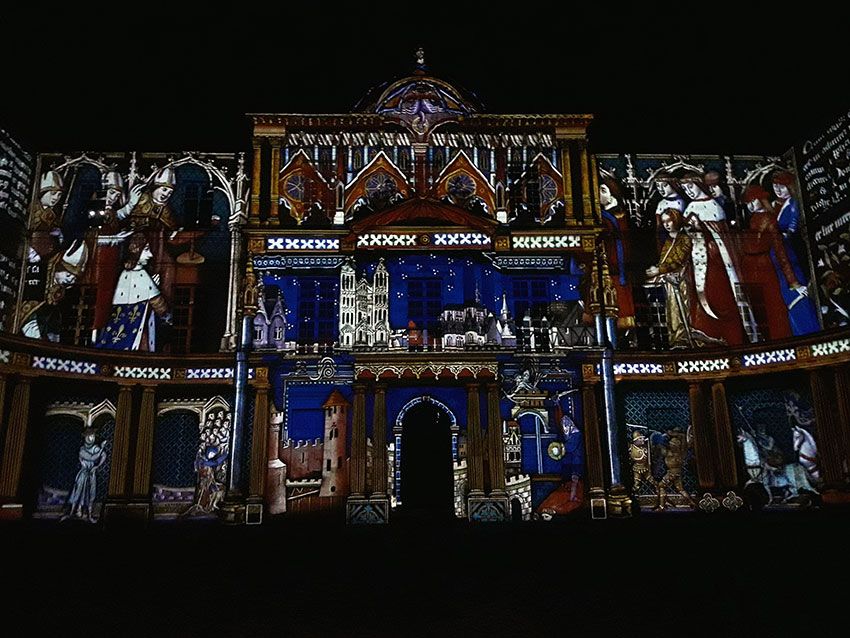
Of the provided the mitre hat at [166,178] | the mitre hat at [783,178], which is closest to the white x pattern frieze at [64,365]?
the mitre hat at [166,178]

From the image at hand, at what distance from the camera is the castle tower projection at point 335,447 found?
69.4 feet

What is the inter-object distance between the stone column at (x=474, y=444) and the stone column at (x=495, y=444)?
28cm

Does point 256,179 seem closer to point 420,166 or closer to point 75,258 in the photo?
point 420,166

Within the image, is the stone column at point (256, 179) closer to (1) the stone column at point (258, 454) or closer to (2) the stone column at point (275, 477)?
(1) the stone column at point (258, 454)

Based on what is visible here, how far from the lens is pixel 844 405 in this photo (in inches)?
795

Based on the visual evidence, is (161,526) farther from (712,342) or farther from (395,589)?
(712,342)

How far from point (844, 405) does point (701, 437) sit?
404 centimetres

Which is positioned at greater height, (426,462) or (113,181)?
(113,181)

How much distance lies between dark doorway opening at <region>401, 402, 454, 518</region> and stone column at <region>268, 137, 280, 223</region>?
8.03 meters

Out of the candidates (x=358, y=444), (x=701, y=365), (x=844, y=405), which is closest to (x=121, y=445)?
(x=358, y=444)

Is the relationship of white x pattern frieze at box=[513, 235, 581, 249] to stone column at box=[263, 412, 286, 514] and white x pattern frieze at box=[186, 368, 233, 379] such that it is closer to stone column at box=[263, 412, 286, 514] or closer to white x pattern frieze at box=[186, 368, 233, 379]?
stone column at box=[263, 412, 286, 514]

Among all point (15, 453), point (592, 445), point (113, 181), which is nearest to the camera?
point (15, 453)

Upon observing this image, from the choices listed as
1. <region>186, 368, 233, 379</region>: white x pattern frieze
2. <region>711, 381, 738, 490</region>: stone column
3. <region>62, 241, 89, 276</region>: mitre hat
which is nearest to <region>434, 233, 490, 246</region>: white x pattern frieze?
<region>186, 368, 233, 379</region>: white x pattern frieze

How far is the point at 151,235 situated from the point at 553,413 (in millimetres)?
14578
